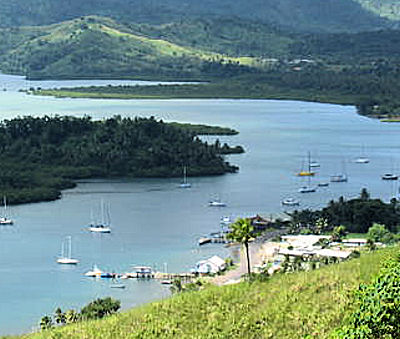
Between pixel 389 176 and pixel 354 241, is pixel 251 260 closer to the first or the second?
pixel 354 241

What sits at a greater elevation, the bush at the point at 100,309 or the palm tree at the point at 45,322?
the bush at the point at 100,309

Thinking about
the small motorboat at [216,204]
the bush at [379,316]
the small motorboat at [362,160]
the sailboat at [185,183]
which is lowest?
the small motorboat at [216,204]

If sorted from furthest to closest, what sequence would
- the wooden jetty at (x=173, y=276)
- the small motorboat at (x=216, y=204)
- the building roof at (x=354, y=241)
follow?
the small motorboat at (x=216, y=204), the building roof at (x=354, y=241), the wooden jetty at (x=173, y=276)

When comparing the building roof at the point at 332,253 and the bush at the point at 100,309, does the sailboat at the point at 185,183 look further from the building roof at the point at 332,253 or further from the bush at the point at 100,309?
the bush at the point at 100,309

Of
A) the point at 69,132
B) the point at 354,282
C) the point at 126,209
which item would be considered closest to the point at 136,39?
the point at 69,132

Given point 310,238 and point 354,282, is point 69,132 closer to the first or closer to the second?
point 310,238

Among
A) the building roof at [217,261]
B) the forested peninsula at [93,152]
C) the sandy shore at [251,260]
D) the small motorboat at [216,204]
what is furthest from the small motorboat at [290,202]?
the building roof at [217,261]

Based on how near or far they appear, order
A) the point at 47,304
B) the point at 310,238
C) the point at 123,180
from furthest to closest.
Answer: the point at 123,180
the point at 310,238
the point at 47,304
